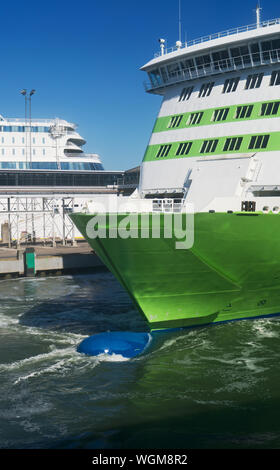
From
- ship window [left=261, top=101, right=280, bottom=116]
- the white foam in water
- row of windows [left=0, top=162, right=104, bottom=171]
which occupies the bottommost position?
the white foam in water

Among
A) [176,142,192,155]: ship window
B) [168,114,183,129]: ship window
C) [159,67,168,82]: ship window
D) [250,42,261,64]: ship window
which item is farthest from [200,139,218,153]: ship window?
[159,67,168,82]: ship window

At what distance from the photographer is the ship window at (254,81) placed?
20.3 m

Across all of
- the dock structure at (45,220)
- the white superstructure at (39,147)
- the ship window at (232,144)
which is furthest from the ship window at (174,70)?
the white superstructure at (39,147)

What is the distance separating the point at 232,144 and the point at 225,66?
4.50 m

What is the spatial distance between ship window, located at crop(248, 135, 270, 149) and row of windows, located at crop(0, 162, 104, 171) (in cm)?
3704

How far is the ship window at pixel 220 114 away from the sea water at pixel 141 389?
912 cm

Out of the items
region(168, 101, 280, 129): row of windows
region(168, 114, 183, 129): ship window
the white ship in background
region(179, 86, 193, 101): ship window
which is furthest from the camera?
the white ship in background

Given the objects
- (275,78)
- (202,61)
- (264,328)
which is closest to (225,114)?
(275,78)

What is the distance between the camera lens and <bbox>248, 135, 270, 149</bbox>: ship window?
61.1 ft

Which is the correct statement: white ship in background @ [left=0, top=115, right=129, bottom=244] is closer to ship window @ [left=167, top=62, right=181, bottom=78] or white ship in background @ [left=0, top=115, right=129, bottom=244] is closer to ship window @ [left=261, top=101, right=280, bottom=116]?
ship window @ [left=167, top=62, right=181, bottom=78]

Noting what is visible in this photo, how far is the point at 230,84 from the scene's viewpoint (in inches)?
830

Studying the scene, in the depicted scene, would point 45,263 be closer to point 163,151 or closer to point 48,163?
point 163,151
